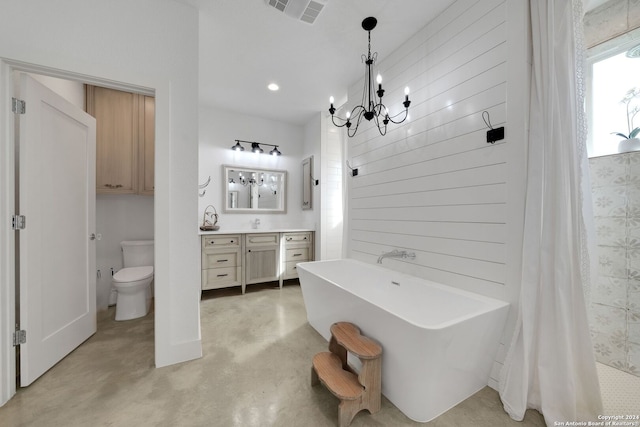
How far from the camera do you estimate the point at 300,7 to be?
189 centimetres

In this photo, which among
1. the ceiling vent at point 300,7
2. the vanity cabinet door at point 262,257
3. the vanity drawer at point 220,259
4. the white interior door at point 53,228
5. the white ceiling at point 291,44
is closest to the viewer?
the white interior door at point 53,228

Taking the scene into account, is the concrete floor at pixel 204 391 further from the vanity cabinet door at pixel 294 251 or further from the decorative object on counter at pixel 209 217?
the decorative object on counter at pixel 209 217

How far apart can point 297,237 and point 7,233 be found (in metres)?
2.82

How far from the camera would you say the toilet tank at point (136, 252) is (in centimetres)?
284

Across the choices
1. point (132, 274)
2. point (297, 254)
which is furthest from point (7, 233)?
point (297, 254)

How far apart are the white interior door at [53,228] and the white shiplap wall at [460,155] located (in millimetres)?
2712

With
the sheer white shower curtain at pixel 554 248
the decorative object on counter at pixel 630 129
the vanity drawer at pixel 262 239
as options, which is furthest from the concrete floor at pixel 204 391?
the decorative object on counter at pixel 630 129

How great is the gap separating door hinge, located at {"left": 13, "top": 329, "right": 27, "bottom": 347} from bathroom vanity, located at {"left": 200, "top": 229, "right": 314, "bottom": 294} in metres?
1.65

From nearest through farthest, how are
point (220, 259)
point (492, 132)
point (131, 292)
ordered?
point (492, 132) < point (131, 292) < point (220, 259)

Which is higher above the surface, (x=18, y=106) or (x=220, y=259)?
(x=18, y=106)

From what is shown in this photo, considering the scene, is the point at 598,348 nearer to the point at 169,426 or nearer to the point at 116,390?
the point at 169,426

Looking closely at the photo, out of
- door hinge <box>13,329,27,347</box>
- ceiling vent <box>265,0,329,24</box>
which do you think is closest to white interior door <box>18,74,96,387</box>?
door hinge <box>13,329,27,347</box>

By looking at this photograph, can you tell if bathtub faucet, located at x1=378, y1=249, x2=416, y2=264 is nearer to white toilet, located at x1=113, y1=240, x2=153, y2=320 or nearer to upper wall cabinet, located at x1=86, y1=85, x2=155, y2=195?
white toilet, located at x1=113, y1=240, x2=153, y2=320

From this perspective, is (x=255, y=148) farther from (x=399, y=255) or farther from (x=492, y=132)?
(x=492, y=132)
